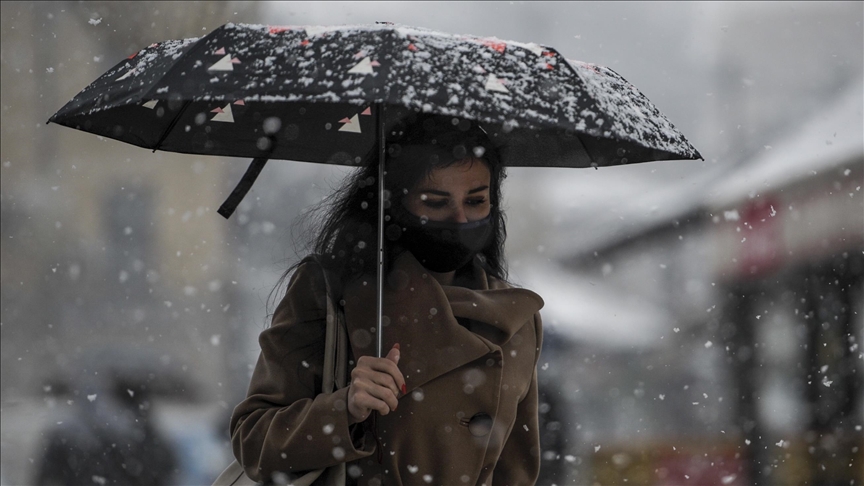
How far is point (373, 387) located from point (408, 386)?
0.30m

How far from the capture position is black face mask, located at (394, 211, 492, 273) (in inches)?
86.4

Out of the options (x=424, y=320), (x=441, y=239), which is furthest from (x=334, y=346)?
(x=441, y=239)

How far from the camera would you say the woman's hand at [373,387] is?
1.87 m

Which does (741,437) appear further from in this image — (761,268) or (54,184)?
(54,184)

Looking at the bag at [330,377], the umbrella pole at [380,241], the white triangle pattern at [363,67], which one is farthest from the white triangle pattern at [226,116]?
the white triangle pattern at [363,67]

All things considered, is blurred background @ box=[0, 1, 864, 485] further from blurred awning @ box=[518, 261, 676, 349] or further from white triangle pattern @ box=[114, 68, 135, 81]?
white triangle pattern @ box=[114, 68, 135, 81]

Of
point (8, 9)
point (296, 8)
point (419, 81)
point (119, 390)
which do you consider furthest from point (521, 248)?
point (419, 81)

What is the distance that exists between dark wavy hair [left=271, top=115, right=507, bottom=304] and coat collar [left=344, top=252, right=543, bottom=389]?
0.22ft

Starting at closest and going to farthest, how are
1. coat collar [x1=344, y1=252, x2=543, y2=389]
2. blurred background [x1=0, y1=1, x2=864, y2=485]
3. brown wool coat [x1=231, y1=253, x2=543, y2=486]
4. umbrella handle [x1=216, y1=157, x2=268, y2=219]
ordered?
brown wool coat [x1=231, y1=253, x2=543, y2=486] < coat collar [x1=344, y1=252, x2=543, y2=389] < umbrella handle [x1=216, y1=157, x2=268, y2=219] < blurred background [x1=0, y1=1, x2=864, y2=485]

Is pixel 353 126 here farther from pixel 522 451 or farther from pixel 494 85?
pixel 522 451

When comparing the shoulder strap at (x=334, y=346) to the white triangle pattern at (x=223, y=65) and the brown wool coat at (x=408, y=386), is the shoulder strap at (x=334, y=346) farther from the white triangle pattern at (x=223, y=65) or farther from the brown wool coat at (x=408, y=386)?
the white triangle pattern at (x=223, y=65)

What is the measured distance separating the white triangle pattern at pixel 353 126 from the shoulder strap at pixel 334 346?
1.99 feet

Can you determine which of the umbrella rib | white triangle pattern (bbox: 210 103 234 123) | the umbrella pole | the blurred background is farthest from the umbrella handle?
the blurred background

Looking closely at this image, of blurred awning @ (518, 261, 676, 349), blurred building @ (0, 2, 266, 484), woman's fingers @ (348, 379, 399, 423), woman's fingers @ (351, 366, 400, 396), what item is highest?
woman's fingers @ (351, 366, 400, 396)
